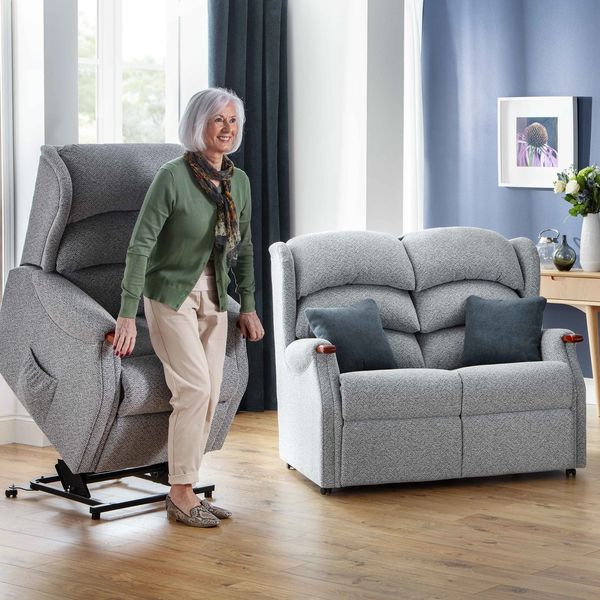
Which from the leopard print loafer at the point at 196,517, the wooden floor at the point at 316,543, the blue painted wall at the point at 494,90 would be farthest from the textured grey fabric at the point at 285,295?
the blue painted wall at the point at 494,90

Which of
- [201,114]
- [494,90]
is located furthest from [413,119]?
[201,114]

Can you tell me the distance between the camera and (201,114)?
4.08m

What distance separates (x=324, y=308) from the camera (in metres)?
4.90

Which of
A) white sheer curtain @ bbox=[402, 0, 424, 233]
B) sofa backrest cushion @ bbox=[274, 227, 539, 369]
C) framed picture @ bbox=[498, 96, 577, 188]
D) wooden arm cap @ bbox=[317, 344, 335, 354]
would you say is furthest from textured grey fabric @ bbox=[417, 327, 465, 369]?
white sheer curtain @ bbox=[402, 0, 424, 233]

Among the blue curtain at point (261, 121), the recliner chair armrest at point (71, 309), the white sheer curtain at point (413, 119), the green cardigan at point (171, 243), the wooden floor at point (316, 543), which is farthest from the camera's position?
the white sheer curtain at point (413, 119)

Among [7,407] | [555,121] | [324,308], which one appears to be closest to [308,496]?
[324,308]

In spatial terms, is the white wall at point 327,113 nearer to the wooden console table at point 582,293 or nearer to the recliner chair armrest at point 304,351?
the wooden console table at point 582,293

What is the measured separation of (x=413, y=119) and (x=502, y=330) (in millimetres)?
2506

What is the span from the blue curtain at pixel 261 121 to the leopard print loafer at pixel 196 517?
2.29m

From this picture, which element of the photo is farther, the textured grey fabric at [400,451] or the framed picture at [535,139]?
the framed picture at [535,139]

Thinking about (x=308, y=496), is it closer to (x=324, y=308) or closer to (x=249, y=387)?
(x=324, y=308)

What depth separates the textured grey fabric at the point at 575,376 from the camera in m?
4.85

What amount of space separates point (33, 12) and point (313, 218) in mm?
1858

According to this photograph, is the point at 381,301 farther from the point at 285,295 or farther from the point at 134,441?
the point at 134,441
